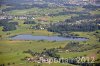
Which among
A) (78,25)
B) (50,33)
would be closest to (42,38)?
(50,33)

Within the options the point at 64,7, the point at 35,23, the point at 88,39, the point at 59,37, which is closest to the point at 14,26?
the point at 35,23

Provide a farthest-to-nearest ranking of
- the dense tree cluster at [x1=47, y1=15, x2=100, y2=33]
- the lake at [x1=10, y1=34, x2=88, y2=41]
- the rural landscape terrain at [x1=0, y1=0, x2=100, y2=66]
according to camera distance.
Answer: the dense tree cluster at [x1=47, y1=15, x2=100, y2=33]
the lake at [x1=10, y1=34, x2=88, y2=41]
the rural landscape terrain at [x1=0, y1=0, x2=100, y2=66]

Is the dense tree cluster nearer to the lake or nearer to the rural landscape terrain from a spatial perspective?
the rural landscape terrain

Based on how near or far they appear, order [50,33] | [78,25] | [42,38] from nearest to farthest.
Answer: [42,38]
[50,33]
[78,25]

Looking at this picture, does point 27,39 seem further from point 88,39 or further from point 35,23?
point 35,23

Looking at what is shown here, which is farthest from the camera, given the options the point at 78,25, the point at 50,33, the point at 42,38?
the point at 78,25

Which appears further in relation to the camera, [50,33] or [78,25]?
[78,25]

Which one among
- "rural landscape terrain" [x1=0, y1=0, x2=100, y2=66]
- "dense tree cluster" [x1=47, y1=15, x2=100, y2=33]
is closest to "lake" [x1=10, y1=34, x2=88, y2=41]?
"rural landscape terrain" [x1=0, y1=0, x2=100, y2=66]

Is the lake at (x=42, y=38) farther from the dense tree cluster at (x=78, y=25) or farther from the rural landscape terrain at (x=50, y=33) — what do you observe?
the dense tree cluster at (x=78, y=25)

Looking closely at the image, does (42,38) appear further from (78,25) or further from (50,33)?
(78,25)
